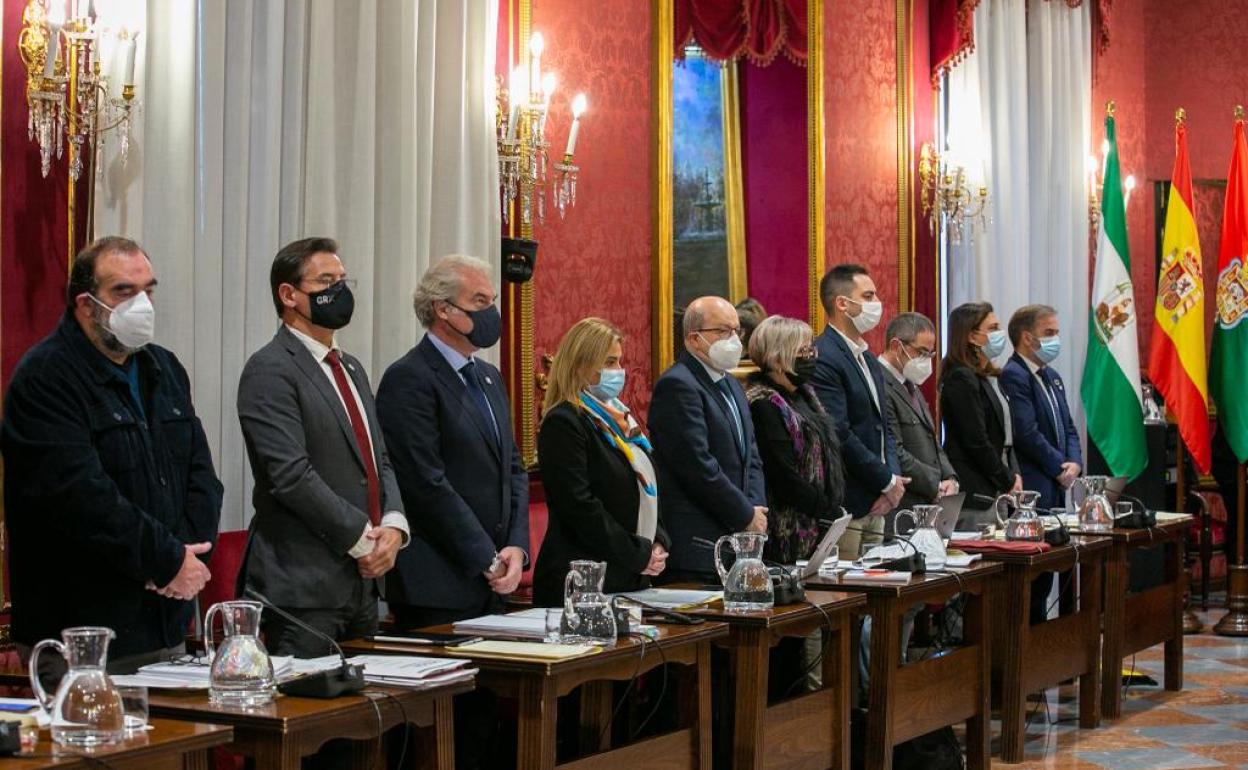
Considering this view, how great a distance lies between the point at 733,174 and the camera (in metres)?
7.54

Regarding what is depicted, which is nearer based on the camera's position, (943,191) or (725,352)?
(725,352)

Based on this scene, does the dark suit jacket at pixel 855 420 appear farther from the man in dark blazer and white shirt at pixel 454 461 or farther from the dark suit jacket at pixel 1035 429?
the man in dark blazer and white shirt at pixel 454 461

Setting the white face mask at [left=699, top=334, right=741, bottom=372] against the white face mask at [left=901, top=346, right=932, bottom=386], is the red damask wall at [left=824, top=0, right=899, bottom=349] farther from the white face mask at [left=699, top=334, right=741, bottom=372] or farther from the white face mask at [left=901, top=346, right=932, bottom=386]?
the white face mask at [left=699, top=334, right=741, bottom=372]

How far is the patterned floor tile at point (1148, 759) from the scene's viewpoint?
18.5 ft

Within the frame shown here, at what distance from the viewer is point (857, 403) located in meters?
6.04

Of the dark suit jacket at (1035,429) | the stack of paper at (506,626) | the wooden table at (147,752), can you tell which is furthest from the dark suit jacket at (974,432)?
the wooden table at (147,752)

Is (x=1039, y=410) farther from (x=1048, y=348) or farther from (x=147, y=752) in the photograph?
(x=147, y=752)

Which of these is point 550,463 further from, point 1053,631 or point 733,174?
point 733,174

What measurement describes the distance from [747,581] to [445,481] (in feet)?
2.59

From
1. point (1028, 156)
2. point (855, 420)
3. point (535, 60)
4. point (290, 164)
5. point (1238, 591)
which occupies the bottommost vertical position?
point (1238, 591)

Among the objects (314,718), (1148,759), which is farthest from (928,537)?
(314,718)

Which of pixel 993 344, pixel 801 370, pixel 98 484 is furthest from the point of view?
pixel 993 344

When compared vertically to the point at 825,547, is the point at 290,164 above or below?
above

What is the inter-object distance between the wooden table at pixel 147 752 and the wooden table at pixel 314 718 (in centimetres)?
10
